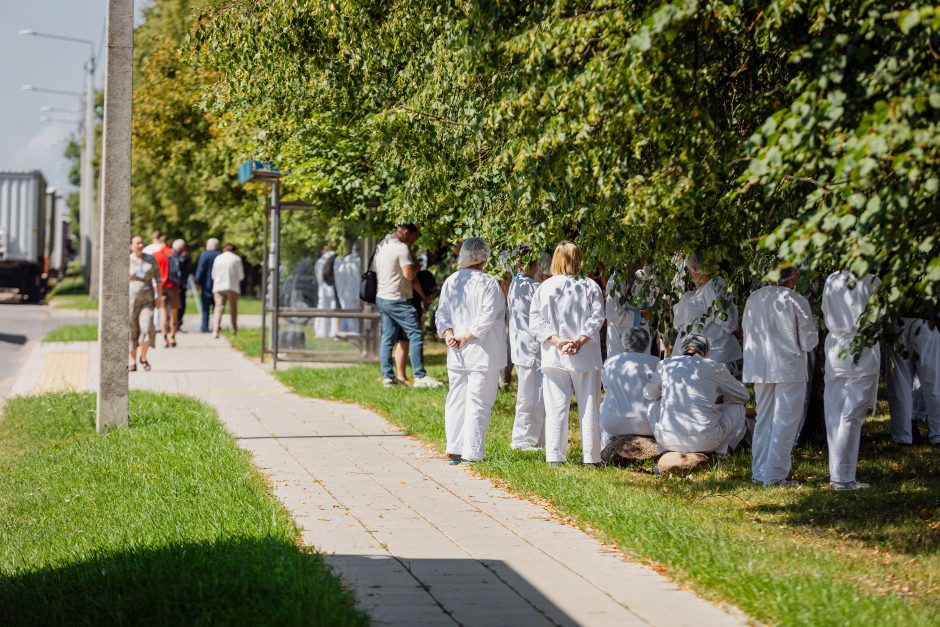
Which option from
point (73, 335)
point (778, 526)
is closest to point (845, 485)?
point (778, 526)

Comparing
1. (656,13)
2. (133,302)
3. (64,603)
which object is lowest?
(64,603)

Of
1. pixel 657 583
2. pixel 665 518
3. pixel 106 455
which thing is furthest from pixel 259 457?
pixel 657 583

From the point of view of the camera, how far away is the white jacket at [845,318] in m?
8.70

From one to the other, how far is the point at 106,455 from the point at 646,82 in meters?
6.00

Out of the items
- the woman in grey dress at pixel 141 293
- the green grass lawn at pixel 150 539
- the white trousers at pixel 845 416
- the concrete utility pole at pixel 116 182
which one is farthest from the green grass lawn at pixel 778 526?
the woman in grey dress at pixel 141 293

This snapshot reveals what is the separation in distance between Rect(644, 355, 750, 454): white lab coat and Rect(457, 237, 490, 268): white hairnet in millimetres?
1635

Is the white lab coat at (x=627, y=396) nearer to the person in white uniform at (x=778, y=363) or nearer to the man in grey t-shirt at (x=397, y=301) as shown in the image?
the person in white uniform at (x=778, y=363)

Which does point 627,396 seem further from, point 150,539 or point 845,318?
point 150,539

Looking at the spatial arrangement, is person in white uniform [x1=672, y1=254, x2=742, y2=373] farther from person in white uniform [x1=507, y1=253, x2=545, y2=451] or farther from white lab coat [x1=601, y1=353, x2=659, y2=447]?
person in white uniform [x1=507, y1=253, x2=545, y2=451]

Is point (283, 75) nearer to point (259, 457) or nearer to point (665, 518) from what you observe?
point (259, 457)

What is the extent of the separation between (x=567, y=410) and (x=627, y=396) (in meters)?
0.55

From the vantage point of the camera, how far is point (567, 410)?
32.3ft

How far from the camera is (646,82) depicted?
628cm

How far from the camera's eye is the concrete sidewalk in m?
5.62
